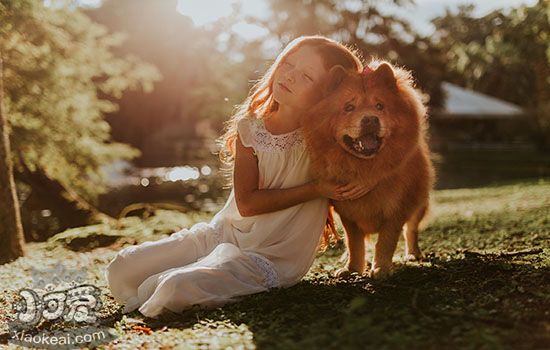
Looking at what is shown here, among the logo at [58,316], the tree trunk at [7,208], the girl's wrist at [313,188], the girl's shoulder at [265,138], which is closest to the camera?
the logo at [58,316]

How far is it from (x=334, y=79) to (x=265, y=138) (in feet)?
2.04

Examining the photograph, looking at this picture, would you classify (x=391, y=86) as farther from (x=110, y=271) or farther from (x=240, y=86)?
(x=240, y=86)

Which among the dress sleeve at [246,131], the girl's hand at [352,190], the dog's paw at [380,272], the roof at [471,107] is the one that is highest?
the roof at [471,107]

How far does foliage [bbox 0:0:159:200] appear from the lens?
8688 mm

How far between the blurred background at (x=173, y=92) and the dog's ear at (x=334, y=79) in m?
1.08

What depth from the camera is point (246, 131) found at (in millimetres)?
4117

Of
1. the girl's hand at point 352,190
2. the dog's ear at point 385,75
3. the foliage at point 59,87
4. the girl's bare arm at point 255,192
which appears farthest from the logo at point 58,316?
the foliage at point 59,87

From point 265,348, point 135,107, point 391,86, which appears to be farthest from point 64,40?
point 135,107

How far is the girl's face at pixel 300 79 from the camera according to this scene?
3.98 m

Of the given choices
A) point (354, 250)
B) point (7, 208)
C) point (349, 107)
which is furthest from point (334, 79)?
point (7, 208)

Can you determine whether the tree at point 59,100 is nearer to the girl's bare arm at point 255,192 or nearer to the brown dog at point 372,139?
the girl's bare arm at point 255,192

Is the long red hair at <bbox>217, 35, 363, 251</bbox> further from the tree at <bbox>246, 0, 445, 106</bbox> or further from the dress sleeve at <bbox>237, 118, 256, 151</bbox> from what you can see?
the tree at <bbox>246, 0, 445, 106</bbox>

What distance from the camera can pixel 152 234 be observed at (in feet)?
25.0

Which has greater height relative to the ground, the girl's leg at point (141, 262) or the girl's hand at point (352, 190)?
the girl's hand at point (352, 190)
